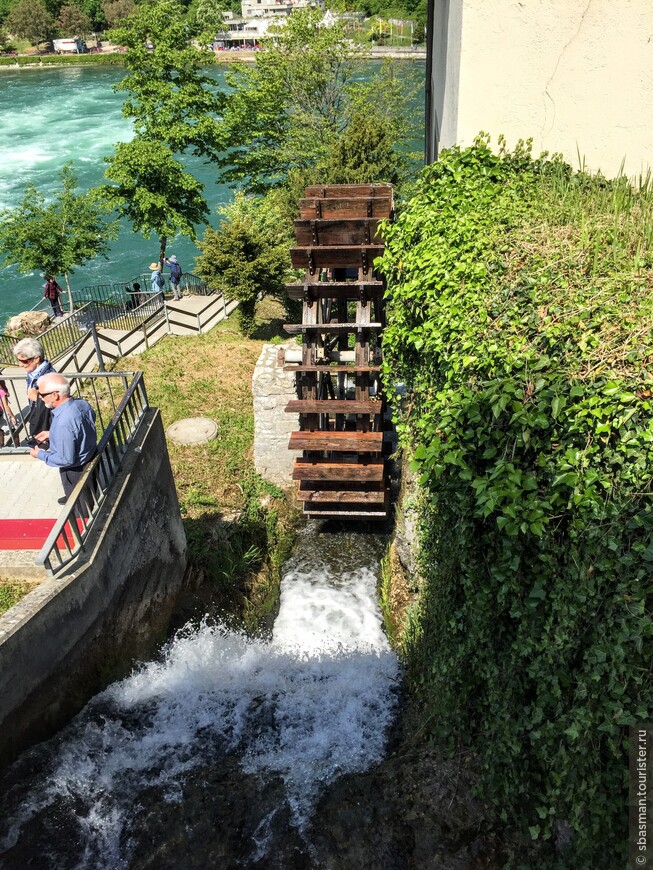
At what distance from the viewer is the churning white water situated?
4859 mm

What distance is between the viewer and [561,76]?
20.7 ft

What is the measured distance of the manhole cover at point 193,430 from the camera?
11.1 meters

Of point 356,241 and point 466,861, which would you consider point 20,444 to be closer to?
point 356,241

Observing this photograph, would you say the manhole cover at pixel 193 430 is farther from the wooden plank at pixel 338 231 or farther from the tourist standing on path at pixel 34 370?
the tourist standing on path at pixel 34 370

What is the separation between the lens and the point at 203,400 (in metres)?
12.3

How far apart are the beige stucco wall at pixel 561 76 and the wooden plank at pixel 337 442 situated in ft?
13.2

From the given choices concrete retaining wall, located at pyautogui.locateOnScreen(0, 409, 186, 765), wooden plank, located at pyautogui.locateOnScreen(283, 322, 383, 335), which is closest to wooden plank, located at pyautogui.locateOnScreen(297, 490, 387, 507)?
concrete retaining wall, located at pyautogui.locateOnScreen(0, 409, 186, 765)

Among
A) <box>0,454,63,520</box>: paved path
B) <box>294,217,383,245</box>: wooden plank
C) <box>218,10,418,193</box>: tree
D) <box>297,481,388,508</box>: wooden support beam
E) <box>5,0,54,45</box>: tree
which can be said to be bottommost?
<box>297,481,388,508</box>: wooden support beam

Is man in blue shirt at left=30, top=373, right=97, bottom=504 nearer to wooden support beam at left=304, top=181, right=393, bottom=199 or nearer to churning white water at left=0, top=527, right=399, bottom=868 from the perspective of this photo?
churning white water at left=0, top=527, right=399, bottom=868

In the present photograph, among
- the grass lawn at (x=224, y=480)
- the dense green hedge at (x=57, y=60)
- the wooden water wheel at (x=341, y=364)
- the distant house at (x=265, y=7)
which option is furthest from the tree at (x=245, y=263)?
the distant house at (x=265, y=7)

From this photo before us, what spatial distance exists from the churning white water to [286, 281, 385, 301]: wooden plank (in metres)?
4.29

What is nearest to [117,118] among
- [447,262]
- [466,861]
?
[447,262]

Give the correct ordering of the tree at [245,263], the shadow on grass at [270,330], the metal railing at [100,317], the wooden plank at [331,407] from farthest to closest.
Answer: the shadow on grass at [270,330], the tree at [245,263], the metal railing at [100,317], the wooden plank at [331,407]

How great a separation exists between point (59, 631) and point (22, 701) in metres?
0.54
